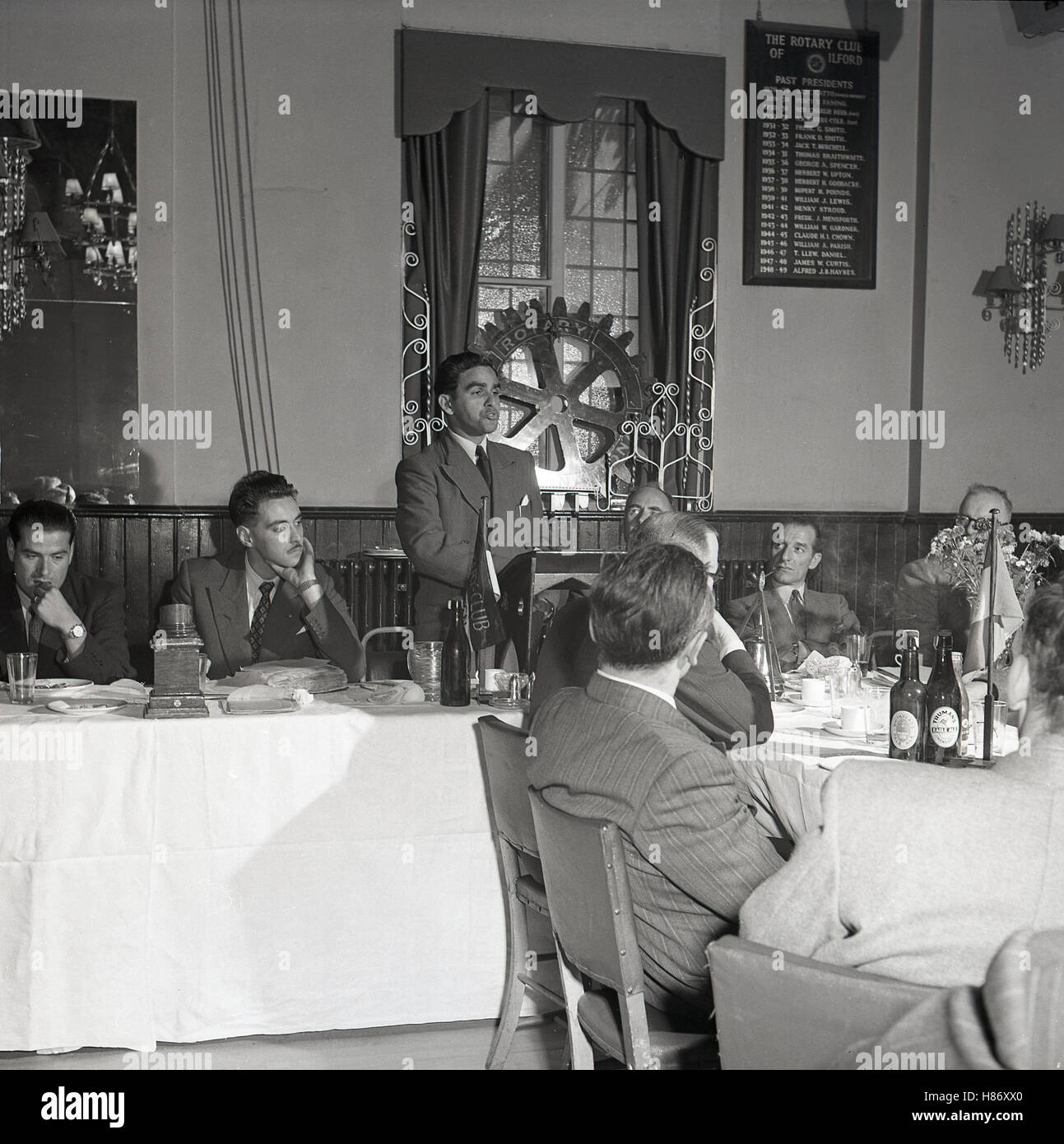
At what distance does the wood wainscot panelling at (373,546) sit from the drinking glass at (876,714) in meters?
2.70

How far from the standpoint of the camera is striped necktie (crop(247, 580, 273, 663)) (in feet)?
11.9

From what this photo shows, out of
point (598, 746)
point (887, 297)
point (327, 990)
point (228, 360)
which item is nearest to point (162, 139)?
point (228, 360)

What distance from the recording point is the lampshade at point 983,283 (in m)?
6.40

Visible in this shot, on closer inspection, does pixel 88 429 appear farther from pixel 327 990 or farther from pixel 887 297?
pixel 887 297

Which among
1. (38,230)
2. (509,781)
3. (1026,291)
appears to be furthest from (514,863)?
(1026,291)

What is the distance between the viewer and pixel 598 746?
1969 mm

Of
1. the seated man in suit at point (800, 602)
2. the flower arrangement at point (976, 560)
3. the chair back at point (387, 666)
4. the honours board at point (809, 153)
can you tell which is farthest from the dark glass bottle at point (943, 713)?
the honours board at point (809, 153)

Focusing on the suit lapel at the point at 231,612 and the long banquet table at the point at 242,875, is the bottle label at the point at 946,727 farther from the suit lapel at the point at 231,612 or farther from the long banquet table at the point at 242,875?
the suit lapel at the point at 231,612

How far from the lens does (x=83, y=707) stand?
274cm

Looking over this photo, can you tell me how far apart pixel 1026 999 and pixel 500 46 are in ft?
18.0

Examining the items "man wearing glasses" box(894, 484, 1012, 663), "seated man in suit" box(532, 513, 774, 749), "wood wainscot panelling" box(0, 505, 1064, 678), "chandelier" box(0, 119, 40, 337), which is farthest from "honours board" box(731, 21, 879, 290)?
"seated man in suit" box(532, 513, 774, 749)

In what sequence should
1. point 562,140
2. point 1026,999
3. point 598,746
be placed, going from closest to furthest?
1. point 1026,999
2. point 598,746
3. point 562,140

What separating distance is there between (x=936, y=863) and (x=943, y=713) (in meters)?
1.09

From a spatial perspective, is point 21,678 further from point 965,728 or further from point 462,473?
point 965,728
